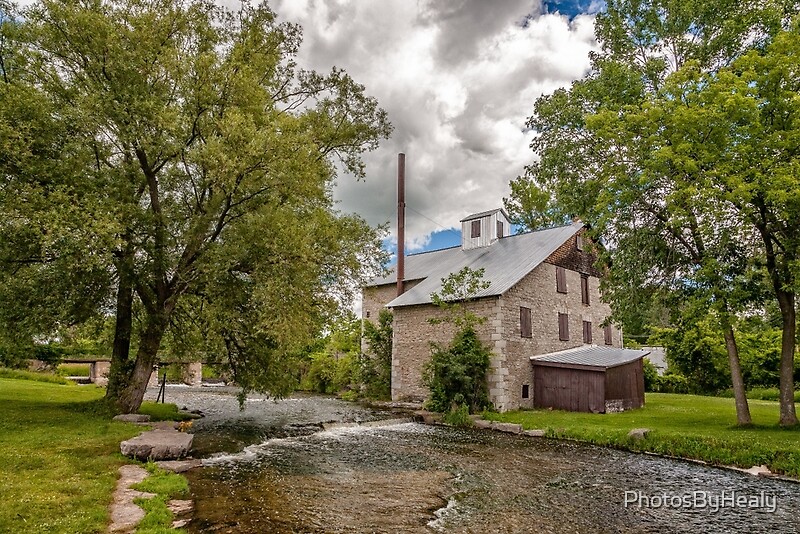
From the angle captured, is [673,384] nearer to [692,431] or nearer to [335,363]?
[692,431]

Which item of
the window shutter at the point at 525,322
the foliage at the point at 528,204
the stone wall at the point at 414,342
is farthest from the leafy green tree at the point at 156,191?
the foliage at the point at 528,204

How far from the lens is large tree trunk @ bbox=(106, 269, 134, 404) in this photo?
643 inches

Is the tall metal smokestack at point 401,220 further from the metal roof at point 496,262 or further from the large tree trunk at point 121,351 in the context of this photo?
the large tree trunk at point 121,351

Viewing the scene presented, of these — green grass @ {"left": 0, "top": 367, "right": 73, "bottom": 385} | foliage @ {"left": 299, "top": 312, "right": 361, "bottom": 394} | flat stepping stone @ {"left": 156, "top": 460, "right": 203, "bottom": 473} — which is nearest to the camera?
flat stepping stone @ {"left": 156, "top": 460, "right": 203, "bottom": 473}

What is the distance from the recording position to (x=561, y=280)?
2612 centimetres

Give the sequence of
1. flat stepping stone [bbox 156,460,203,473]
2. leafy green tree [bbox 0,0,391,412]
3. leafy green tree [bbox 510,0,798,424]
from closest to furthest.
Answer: flat stepping stone [bbox 156,460,203,473]
leafy green tree [bbox 0,0,391,412]
leafy green tree [bbox 510,0,798,424]

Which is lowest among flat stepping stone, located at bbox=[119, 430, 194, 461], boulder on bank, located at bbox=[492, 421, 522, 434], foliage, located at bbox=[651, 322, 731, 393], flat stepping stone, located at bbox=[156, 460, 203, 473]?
boulder on bank, located at bbox=[492, 421, 522, 434]

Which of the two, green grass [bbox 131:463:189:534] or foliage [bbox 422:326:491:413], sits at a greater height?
foliage [bbox 422:326:491:413]

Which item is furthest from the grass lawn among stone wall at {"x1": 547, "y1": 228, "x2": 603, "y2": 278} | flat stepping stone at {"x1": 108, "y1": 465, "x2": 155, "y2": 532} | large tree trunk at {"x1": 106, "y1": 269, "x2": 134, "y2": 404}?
large tree trunk at {"x1": 106, "y1": 269, "x2": 134, "y2": 404}

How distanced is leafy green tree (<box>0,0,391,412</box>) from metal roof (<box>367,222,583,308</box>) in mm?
7803

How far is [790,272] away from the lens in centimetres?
1343

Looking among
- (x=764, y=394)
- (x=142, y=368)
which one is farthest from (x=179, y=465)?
(x=764, y=394)

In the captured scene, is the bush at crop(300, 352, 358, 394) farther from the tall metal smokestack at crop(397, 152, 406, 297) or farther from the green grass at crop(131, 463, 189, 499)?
the green grass at crop(131, 463, 189, 499)

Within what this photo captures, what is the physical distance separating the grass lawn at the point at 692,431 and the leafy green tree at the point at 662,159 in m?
1.64
